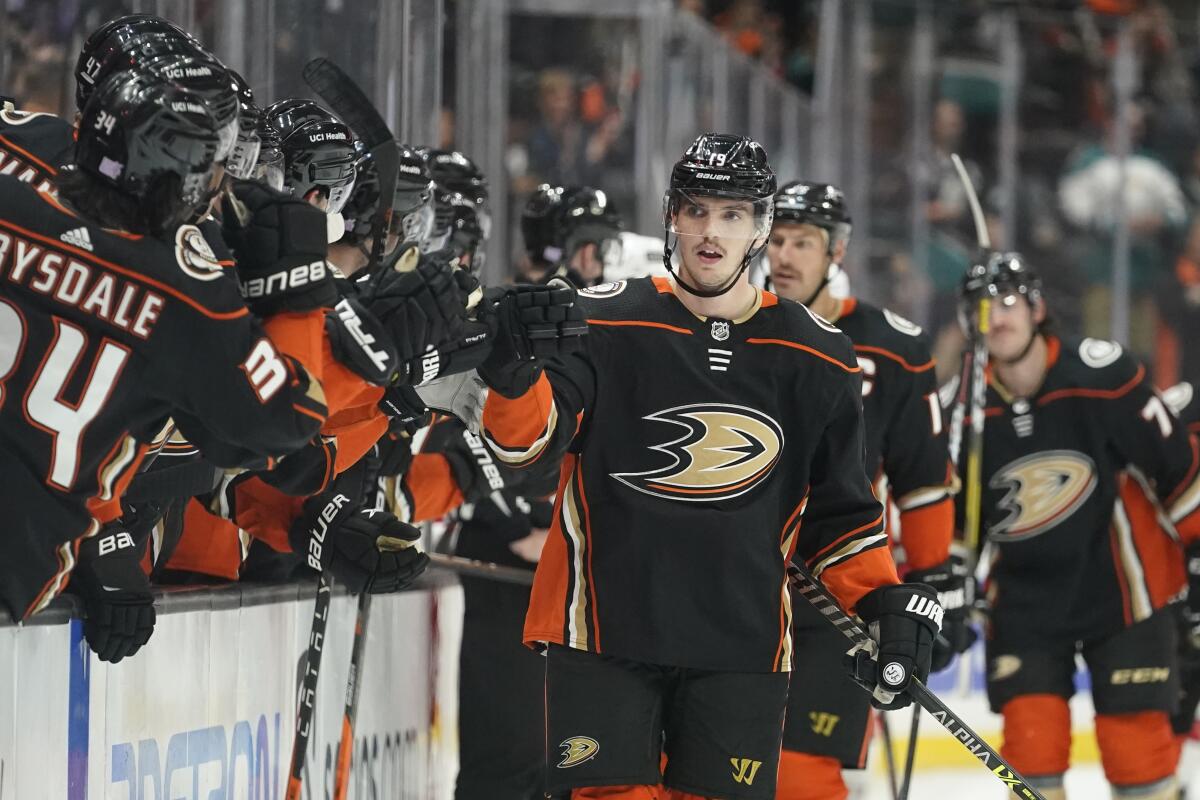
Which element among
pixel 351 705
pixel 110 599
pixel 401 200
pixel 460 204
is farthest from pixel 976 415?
pixel 110 599

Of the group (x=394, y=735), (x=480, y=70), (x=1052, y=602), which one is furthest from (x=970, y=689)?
(x=394, y=735)

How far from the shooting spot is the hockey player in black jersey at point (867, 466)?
3.67 m

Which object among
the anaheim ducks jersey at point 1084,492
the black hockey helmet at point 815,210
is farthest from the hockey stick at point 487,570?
the anaheim ducks jersey at point 1084,492

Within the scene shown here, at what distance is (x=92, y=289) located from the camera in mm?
2266

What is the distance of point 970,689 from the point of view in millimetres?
6570

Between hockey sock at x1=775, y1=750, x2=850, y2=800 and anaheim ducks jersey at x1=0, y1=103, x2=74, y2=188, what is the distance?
5.92ft

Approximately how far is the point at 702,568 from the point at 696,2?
668 centimetres

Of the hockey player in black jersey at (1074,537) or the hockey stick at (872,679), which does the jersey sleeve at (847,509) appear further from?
the hockey player in black jersey at (1074,537)

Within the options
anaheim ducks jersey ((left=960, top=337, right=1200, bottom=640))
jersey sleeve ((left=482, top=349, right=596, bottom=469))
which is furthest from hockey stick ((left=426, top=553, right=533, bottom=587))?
anaheim ducks jersey ((left=960, top=337, right=1200, bottom=640))

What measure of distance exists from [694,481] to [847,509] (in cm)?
28

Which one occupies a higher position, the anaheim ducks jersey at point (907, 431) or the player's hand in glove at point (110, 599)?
the anaheim ducks jersey at point (907, 431)

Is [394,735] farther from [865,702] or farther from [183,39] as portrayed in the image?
[183,39]

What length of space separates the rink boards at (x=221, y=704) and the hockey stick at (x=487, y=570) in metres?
0.05

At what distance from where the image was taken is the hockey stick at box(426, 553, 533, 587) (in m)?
3.91
